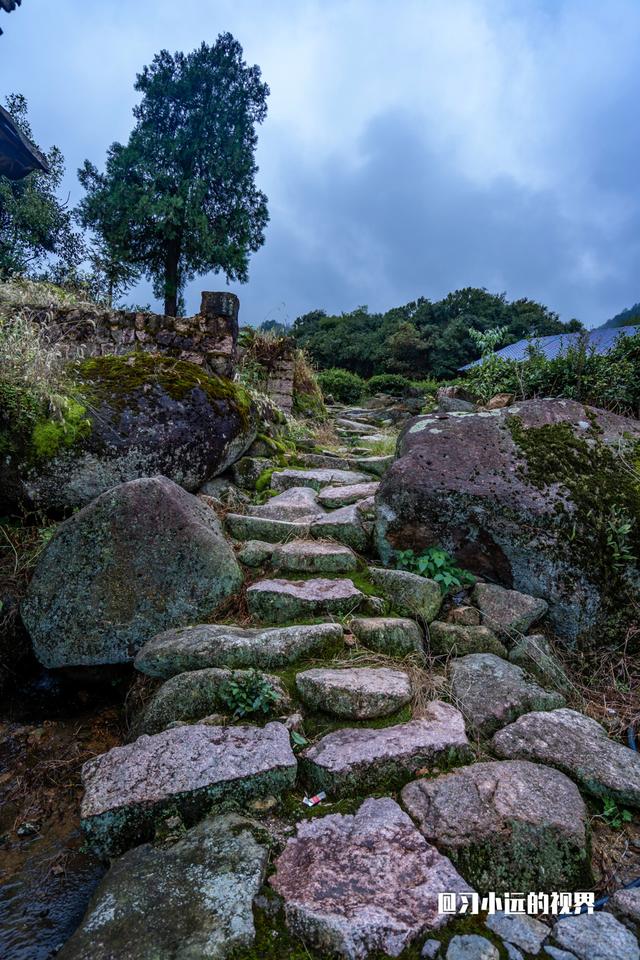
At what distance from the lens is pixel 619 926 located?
3.79 ft

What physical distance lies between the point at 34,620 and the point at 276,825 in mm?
1629

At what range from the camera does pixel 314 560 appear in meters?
2.78

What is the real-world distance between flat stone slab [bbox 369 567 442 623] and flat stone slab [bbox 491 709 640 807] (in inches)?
26.8

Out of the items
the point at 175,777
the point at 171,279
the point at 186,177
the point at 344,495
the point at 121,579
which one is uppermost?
the point at 186,177

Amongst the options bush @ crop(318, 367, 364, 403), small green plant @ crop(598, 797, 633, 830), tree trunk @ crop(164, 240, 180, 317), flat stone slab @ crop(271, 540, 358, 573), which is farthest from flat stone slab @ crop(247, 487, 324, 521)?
tree trunk @ crop(164, 240, 180, 317)

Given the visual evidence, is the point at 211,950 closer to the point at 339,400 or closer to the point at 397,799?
the point at 397,799

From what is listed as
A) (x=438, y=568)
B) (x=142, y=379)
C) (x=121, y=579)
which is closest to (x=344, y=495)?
(x=438, y=568)

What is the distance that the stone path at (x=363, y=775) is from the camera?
3.79ft

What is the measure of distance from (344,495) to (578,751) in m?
2.44

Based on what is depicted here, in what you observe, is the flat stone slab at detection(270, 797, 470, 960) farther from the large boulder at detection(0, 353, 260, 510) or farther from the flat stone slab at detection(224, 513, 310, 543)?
the large boulder at detection(0, 353, 260, 510)

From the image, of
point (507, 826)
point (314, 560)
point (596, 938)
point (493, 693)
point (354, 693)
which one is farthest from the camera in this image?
point (314, 560)

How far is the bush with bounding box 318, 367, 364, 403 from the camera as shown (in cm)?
1486

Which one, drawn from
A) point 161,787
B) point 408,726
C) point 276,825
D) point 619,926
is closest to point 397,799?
point 408,726

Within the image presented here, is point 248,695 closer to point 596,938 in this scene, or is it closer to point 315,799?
point 315,799
